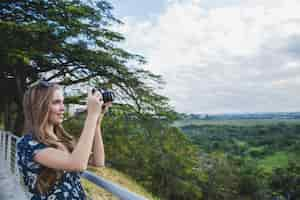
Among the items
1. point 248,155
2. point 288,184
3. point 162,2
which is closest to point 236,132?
point 248,155

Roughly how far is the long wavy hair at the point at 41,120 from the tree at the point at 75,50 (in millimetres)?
7967

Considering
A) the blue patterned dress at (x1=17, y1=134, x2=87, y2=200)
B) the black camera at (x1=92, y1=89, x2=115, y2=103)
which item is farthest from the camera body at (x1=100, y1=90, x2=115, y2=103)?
the blue patterned dress at (x1=17, y1=134, x2=87, y2=200)

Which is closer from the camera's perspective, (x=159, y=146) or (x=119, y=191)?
(x=119, y=191)

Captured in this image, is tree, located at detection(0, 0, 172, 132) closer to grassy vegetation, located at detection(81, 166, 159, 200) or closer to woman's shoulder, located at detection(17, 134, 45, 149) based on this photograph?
grassy vegetation, located at detection(81, 166, 159, 200)

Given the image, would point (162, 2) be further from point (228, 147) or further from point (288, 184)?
point (228, 147)

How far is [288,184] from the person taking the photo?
39.8 metres

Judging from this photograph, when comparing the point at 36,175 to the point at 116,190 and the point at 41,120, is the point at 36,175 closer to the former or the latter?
the point at 41,120

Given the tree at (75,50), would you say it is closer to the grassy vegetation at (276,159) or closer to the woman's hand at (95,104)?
the woman's hand at (95,104)

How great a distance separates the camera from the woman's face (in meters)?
1.54

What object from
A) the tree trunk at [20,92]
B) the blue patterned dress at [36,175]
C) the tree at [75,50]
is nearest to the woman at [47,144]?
the blue patterned dress at [36,175]

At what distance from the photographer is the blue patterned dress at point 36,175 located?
1485mm

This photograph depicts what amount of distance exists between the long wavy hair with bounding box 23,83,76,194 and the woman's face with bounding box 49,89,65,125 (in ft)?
0.05

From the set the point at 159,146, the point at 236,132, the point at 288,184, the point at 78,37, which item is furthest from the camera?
the point at 236,132

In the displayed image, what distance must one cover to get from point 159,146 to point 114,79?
7.76ft
